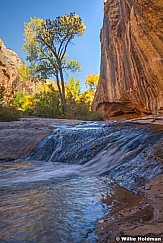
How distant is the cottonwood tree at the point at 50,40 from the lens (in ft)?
51.9

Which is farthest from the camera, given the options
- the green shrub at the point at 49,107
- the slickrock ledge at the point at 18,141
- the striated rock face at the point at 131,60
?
the green shrub at the point at 49,107

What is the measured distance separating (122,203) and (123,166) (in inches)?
38.9

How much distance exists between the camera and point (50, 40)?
15906mm

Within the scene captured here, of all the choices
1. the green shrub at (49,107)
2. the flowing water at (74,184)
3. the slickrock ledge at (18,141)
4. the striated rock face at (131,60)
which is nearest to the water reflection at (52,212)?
the flowing water at (74,184)

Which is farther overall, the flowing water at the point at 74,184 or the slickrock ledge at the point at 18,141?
the slickrock ledge at the point at 18,141

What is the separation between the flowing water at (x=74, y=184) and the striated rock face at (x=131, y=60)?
25.4 feet

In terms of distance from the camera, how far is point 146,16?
1002cm

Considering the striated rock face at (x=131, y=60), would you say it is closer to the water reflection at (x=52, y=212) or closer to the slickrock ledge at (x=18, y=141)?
the slickrock ledge at (x=18, y=141)

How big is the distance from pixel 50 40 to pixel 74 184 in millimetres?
15024

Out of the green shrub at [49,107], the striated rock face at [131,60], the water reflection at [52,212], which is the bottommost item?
the water reflection at [52,212]

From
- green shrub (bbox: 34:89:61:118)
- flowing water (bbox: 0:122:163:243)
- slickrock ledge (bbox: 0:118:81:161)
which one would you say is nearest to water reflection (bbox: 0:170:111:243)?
flowing water (bbox: 0:122:163:243)

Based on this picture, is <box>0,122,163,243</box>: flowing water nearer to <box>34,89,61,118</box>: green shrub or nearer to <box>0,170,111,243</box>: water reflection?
<box>0,170,111,243</box>: water reflection

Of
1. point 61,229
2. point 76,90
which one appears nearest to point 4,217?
point 61,229

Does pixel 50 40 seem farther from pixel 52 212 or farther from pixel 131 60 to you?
pixel 52 212
